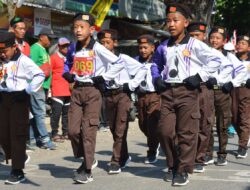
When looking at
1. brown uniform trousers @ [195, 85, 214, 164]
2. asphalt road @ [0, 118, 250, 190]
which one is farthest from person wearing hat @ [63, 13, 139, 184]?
brown uniform trousers @ [195, 85, 214, 164]

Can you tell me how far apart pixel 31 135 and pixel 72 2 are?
8.80 meters

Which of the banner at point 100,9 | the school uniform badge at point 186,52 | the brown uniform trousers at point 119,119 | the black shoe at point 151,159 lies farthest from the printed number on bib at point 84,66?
the banner at point 100,9

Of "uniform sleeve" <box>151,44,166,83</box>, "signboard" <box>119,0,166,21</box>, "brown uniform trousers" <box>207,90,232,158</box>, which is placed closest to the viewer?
"uniform sleeve" <box>151,44,166,83</box>

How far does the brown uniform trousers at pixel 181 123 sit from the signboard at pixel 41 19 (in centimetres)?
976

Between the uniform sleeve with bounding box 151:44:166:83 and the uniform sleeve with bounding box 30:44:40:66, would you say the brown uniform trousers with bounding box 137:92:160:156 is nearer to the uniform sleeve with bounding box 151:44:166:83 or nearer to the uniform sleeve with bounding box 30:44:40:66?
the uniform sleeve with bounding box 151:44:166:83

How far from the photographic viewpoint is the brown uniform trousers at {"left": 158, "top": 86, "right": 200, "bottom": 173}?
8.19 m

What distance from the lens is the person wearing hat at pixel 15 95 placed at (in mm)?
8188

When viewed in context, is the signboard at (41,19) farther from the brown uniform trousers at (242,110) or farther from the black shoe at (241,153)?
the black shoe at (241,153)

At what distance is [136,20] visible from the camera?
80.0 ft

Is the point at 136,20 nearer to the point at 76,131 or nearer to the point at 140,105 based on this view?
the point at 140,105

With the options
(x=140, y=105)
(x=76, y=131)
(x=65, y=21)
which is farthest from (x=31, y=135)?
(x=65, y=21)

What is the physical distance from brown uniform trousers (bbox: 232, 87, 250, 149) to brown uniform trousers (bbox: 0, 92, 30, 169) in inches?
167

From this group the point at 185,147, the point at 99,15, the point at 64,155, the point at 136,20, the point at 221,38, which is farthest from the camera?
the point at 136,20

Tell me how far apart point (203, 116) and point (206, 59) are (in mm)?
1314
